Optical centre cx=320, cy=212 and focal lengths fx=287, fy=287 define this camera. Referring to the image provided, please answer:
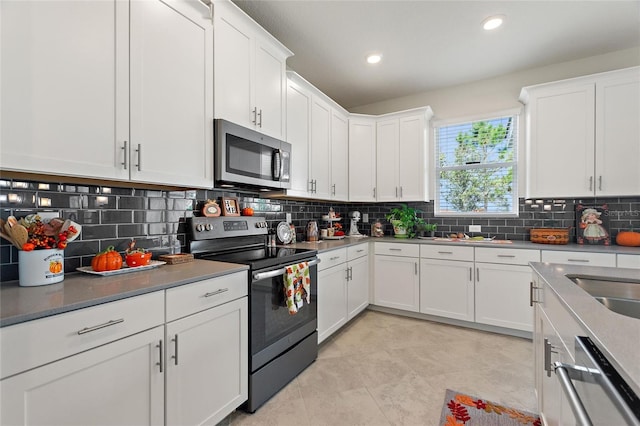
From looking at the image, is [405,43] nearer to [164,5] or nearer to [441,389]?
[164,5]

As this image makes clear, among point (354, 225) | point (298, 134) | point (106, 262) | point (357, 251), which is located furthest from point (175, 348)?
point (354, 225)

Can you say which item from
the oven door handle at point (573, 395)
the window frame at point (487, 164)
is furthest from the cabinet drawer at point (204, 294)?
the window frame at point (487, 164)

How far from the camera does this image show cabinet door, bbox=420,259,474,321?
3021mm

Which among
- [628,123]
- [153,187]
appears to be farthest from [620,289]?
[153,187]

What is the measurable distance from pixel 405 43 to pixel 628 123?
6.94 ft

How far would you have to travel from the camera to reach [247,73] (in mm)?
2135

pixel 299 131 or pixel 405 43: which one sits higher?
pixel 405 43

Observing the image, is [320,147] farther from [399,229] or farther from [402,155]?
[399,229]

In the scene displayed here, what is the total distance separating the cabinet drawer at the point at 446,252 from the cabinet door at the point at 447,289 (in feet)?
0.17

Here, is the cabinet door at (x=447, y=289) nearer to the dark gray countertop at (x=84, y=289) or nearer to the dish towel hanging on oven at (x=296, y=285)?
the dish towel hanging on oven at (x=296, y=285)

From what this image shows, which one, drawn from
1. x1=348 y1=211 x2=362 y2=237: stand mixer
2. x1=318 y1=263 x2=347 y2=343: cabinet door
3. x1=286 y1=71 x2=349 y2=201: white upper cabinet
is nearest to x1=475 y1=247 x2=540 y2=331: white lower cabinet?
x1=318 y1=263 x2=347 y2=343: cabinet door

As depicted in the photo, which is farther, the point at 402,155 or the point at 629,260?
the point at 402,155

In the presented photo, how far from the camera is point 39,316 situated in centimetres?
92

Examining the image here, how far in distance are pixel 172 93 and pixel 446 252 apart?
2.89 metres
